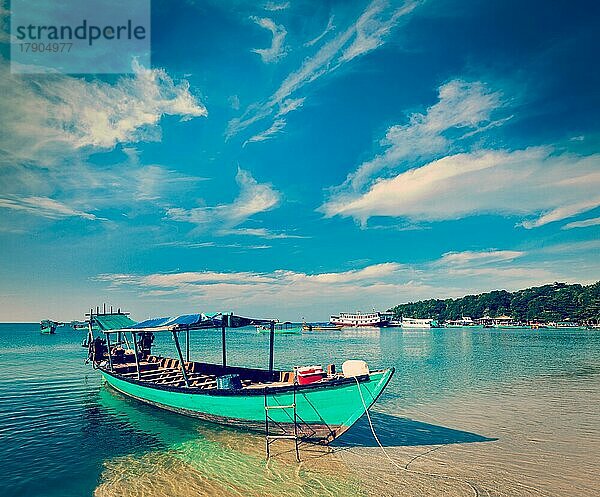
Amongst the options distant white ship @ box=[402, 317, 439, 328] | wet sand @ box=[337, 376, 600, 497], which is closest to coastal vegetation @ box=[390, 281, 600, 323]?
distant white ship @ box=[402, 317, 439, 328]

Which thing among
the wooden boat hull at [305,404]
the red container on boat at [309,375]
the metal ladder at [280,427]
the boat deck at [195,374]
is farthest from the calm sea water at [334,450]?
the red container on boat at [309,375]

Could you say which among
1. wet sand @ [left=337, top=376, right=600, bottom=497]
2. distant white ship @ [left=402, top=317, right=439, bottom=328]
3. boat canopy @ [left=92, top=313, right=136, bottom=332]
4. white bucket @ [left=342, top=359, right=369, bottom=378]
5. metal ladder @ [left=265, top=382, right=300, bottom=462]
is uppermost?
boat canopy @ [left=92, top=313, right=136, bottom=332]

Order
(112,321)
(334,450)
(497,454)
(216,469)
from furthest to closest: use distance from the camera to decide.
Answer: (112,321) < (334,450) < (497,454) < (216,469)

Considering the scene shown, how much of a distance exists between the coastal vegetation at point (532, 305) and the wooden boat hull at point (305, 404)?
128969mm

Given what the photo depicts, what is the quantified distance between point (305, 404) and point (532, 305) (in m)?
147

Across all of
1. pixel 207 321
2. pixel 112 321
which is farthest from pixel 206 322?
pixel 112 321

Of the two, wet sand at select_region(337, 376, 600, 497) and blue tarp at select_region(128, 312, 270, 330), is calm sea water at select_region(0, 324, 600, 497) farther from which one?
blue tarp at select_region(128, 312, 270, 330)

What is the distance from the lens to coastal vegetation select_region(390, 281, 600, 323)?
126 metres

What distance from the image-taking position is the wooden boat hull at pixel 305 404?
520 inches

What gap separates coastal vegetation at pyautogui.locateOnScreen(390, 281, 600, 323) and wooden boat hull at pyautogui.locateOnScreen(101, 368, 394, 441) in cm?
12897

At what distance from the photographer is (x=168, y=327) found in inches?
698

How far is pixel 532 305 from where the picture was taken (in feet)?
455

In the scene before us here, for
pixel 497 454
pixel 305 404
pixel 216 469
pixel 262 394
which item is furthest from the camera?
pixel 262 394

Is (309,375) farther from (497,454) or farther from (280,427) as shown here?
(497,454)
